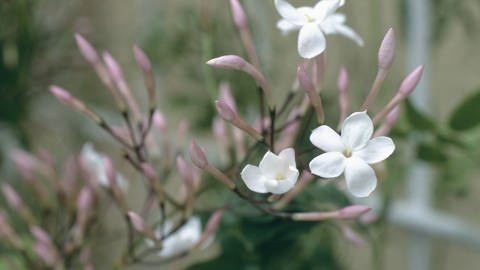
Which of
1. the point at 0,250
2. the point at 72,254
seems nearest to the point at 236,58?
the point at 72,254

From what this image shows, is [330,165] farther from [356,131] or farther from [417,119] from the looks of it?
[417,119]

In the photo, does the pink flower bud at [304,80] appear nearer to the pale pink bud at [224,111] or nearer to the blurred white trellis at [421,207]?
the pale pink bud at [224,111]

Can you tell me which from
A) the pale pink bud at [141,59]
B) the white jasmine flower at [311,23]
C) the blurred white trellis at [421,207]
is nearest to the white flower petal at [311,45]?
the white jasmine flower at [311,23]

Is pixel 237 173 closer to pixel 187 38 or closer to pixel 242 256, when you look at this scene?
pixel 242 256

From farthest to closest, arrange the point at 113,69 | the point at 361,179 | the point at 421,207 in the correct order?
1. the point at 421,207
2. the point at 113,69
3. the point at 361,179

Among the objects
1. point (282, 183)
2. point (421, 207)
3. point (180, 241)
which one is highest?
point (282, 183)

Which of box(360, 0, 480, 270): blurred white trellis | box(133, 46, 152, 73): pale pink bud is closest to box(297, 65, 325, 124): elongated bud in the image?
box(133, 46, 152, 73): pale pink bud

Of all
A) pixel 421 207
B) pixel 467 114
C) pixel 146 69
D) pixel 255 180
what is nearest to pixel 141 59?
pixel 146 69
